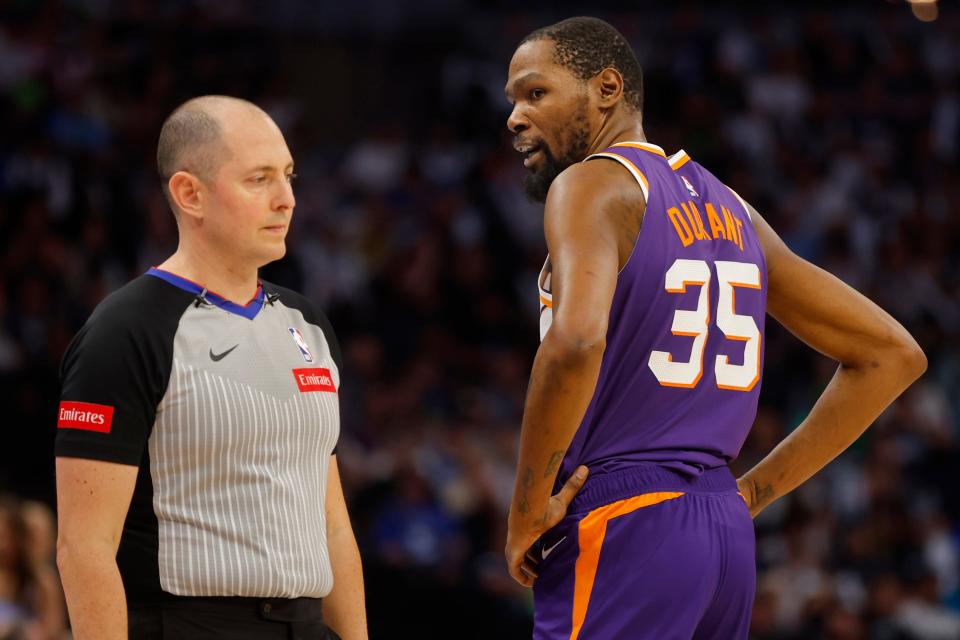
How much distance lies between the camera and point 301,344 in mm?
3576

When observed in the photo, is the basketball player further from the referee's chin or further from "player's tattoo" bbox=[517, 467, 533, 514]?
the referee's chin

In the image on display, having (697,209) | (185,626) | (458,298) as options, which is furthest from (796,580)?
(185,626)

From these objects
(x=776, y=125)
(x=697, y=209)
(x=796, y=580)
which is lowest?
(x=796, y=580)

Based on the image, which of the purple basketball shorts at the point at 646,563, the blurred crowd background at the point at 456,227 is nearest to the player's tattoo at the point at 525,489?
the purple basketball shorts at the point at 646,563

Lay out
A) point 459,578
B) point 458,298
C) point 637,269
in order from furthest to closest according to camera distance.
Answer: point 458,298, point 459,578, point 637,269

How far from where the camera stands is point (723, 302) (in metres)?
3.75

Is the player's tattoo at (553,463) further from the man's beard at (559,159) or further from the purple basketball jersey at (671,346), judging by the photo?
the man's beard at (559,159)

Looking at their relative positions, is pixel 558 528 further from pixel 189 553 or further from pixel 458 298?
pixel 458 298

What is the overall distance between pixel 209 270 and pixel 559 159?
1.15m

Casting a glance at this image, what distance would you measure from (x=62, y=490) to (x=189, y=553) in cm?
34

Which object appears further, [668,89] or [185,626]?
[668,89]

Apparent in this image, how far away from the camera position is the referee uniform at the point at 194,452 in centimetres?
316

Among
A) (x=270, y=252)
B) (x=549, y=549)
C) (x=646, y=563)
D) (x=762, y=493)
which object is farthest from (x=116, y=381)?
(x=762, y=493)

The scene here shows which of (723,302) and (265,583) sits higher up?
(723,302)
